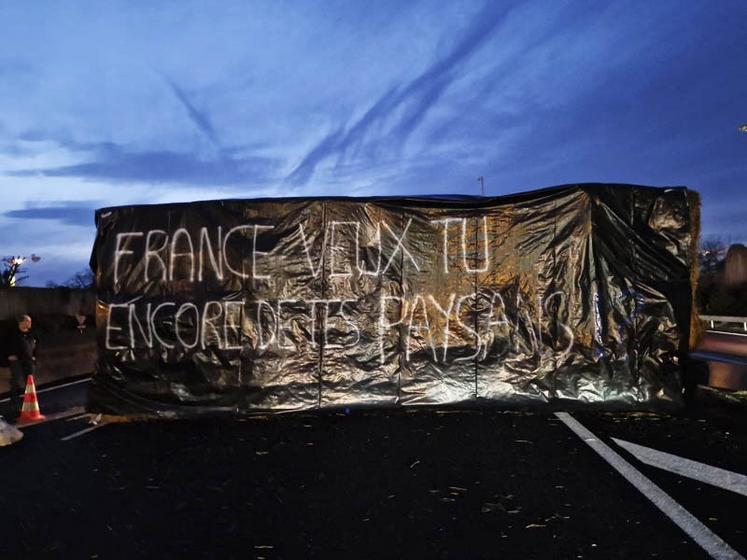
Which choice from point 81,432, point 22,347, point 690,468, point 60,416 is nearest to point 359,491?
point 690,468

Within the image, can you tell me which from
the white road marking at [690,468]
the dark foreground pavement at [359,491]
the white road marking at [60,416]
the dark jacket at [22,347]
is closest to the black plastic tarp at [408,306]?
the dark foreground pavement at [359,491]

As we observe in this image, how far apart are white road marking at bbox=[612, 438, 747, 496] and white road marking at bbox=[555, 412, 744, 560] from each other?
0.80 feet

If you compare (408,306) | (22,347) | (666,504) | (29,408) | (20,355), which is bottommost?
(666,504)

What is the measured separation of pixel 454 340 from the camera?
7.31 m

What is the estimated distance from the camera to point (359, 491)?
4.68 meters

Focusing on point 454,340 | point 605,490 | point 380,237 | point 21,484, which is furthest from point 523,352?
point 21,484

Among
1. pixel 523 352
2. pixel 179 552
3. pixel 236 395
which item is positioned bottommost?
pixel 179 552

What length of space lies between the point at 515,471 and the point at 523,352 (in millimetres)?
2372

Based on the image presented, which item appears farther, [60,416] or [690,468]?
[60,416]

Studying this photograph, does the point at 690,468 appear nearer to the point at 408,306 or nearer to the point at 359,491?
the point at 359,491

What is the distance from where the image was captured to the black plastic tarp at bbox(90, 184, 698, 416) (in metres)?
7.20

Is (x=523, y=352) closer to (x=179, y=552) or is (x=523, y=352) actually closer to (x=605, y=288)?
Answer: (x=605, y=288)

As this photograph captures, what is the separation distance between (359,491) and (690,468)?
298cm

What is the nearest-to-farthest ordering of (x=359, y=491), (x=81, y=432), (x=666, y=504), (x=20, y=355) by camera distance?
(x=666, y=504) → (x=359, y=491) → (x=81, y=432) → (x=20, y=355)
